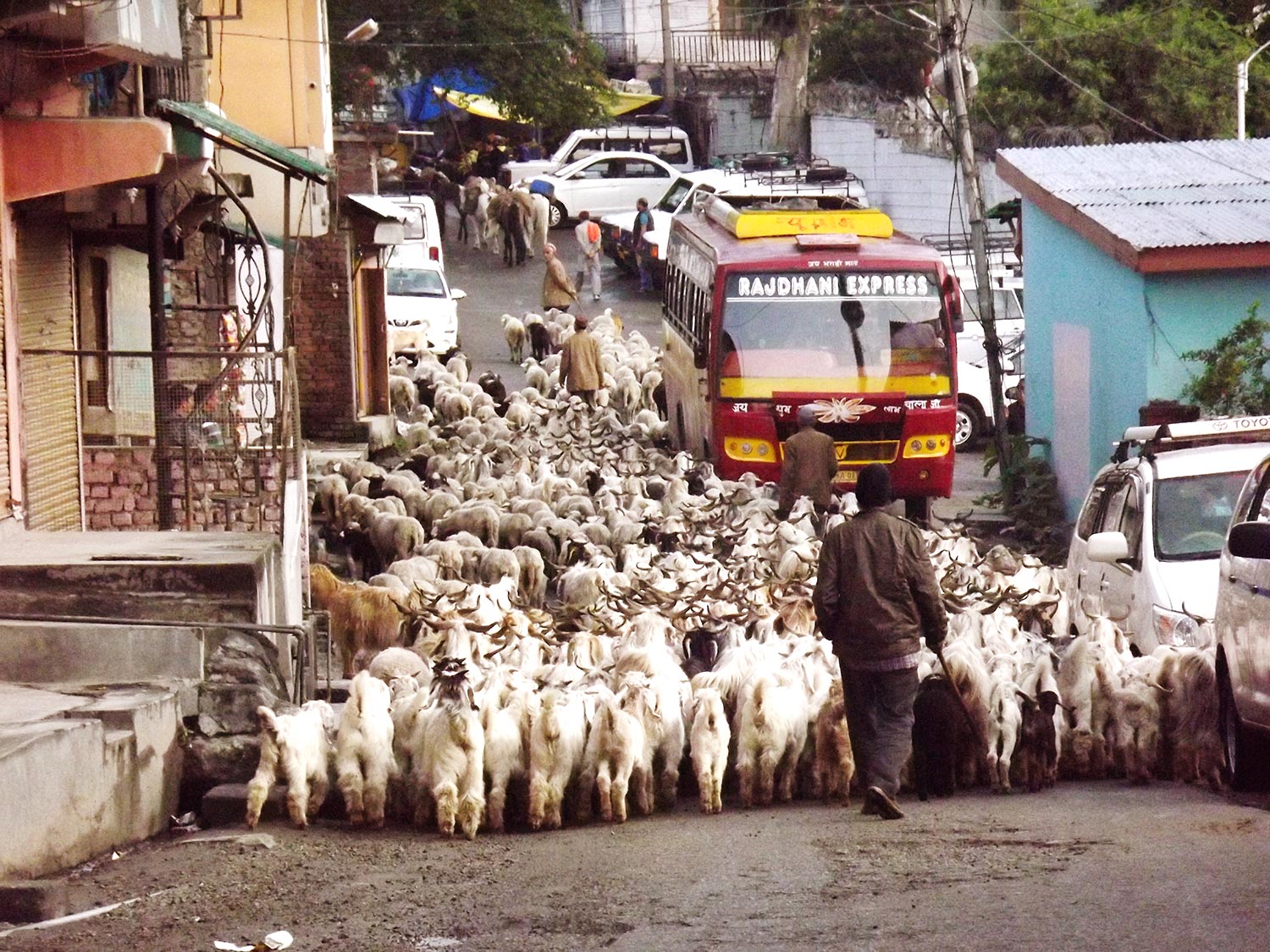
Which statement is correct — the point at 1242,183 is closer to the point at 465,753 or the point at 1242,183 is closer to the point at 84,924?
the point at 465,753

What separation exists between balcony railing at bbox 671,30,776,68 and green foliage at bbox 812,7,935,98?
721cm

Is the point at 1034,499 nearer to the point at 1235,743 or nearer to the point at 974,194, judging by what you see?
the point at 974,194

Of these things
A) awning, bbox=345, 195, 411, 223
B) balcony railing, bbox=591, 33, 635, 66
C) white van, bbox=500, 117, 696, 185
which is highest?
balcony railing, bbox=591, 33, 635, 66

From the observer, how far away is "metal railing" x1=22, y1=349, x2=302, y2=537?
12.3 meters

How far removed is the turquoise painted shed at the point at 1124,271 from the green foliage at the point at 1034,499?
0.17m

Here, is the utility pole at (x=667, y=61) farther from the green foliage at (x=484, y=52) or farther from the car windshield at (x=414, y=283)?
the car windshield at (x=414, y=283)

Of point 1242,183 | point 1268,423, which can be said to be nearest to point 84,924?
point 1268,423

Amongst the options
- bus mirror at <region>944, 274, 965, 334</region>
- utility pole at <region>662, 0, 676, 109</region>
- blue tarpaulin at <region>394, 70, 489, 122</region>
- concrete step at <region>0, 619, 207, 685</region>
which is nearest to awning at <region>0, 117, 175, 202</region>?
concrete step at <region>0, 619, 207, 685</region>

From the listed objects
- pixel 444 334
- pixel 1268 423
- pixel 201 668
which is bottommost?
pixel 201 668

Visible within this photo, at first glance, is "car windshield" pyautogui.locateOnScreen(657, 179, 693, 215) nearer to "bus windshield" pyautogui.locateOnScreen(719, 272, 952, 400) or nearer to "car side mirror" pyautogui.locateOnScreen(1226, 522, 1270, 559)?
"bus windshield" pyautogui.locateOnScreen(719, 272, 952, 400)

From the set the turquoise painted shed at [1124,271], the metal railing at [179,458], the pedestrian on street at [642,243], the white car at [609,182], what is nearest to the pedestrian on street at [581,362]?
the turquoise painted shed at [1124,271]

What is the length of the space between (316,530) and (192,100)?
4.18 metres

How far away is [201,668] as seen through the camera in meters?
9.73

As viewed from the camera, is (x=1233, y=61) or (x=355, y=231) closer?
(x=355, y=231)
